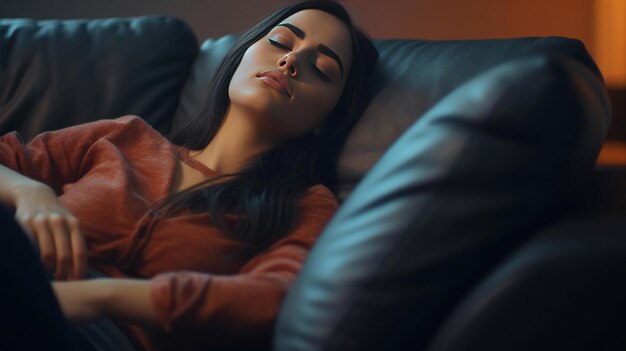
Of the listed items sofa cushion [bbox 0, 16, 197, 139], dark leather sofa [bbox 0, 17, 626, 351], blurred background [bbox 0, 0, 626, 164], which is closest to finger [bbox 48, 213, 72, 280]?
dark leather sofa [bbox 0, 17, 626, 351]

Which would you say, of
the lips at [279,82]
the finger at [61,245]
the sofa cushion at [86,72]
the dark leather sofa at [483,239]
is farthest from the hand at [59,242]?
the sofa cushion at [86,72]

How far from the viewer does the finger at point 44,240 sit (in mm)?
1051

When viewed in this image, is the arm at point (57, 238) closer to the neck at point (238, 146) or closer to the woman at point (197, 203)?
the woman at point (197, 203)

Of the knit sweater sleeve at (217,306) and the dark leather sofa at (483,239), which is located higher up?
the dark leather sofa at (483,239)

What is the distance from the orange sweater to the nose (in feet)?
0.64

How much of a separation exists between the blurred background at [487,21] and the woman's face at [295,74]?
2.49ft

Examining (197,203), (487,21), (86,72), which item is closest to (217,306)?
(197,203)

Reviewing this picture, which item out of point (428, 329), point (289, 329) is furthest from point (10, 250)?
point (428, 329)

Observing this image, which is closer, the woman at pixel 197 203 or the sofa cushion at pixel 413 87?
the woman at pixel 197 203

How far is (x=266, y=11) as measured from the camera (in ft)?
7.77

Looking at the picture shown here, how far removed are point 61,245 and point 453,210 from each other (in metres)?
0.50

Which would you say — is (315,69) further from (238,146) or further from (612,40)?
(612,40)

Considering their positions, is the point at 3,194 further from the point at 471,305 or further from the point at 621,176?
the point at 621,176

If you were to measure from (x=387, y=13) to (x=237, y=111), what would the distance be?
0.95 m
